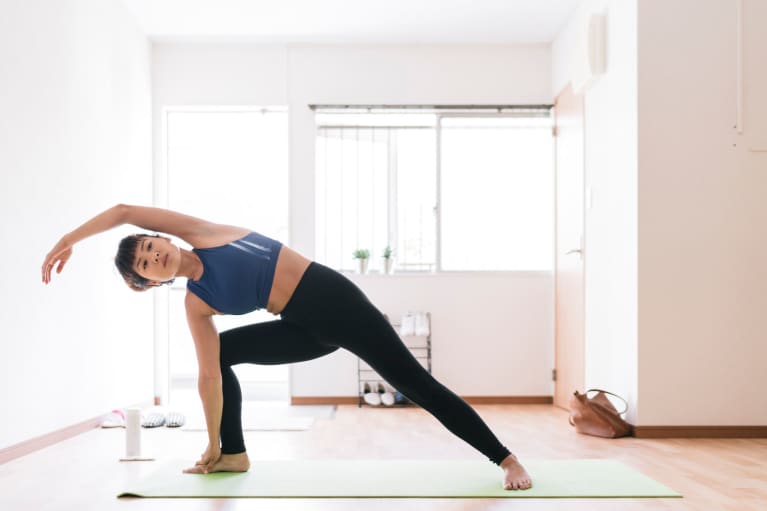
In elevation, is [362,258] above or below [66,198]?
below

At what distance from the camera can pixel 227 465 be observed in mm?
2902

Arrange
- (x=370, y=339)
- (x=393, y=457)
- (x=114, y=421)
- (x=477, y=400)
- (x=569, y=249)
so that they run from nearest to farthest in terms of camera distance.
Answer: (x=370, y=339)
(x=393, y=457)
(x=114, y=421)
(x=569, y=249)
(x=477, y=400)

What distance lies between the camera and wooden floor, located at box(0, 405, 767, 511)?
8.15 ft

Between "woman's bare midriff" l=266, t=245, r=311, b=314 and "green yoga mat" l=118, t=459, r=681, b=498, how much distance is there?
0.65 metres

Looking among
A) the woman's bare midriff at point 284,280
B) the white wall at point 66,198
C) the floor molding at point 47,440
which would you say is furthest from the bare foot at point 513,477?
the floor molding at point 47,440

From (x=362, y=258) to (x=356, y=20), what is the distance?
1.66 m

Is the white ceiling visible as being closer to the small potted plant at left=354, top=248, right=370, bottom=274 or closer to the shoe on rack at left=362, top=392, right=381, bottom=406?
the small potted plant at left=354, top=248, right=370, bottom=274

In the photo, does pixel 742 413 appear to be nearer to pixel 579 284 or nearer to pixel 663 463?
pixel 663 463

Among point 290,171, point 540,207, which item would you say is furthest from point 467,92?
point 290,171

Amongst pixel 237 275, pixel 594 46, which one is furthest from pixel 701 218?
pixel 237 275

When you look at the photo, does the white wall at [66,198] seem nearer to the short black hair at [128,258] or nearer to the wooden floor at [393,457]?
the wooden floor at [393,457]

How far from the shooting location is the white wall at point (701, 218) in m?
3.93

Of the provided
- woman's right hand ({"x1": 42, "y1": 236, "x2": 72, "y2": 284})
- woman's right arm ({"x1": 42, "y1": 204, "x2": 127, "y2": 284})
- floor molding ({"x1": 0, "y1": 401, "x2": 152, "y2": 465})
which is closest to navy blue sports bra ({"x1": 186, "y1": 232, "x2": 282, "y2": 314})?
woman's right arm ({"x1": 42, "y1": 204, "x2": 127, "y2": 284})

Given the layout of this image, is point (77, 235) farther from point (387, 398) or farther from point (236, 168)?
point (236, 168)
